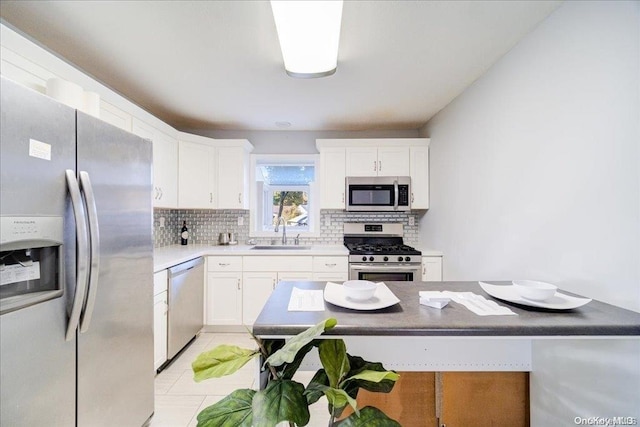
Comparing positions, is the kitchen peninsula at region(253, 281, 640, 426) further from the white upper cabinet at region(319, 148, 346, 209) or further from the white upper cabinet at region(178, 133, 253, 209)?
the white upper cabinet at region(178, 133, 253, 209)

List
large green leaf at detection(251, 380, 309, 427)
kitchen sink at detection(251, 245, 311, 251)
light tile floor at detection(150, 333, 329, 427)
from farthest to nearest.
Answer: kitchen sink at detection(251, 245, 311, 251), light tile floor at detection(150, 333, 329, 427), large green leaf at detection(251, 380, 309, 427)

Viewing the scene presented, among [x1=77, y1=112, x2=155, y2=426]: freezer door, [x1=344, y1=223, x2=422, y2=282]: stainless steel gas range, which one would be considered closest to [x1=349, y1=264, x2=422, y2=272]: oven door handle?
[x1=344, y1=223, x2=422, y2=282]: stainless steel gas range

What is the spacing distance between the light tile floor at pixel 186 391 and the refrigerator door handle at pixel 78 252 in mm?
1066

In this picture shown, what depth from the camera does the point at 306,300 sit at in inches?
47.5

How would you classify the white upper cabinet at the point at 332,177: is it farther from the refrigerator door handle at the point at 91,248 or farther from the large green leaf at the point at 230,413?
the large green leaf at the point at 230,413

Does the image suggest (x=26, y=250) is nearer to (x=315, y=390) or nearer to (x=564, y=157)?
(x=315, y=390)

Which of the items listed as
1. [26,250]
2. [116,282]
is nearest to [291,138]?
[116,282]

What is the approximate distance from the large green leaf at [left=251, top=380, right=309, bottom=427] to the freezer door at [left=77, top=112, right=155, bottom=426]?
96cm

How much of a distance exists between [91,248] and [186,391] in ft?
4.91

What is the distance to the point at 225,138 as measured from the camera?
3.62m

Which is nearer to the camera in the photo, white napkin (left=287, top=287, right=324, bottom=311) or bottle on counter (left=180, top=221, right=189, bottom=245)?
white napkin (left=287, top=287, right=324, bottom=311)

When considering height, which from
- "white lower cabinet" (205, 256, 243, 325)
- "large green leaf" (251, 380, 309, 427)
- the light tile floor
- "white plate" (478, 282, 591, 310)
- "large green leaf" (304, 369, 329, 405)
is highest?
"white plate" (478, 282, 591, 310)

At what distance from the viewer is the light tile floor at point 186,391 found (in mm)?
1774

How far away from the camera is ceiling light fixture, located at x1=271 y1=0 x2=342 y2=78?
3.99ft
